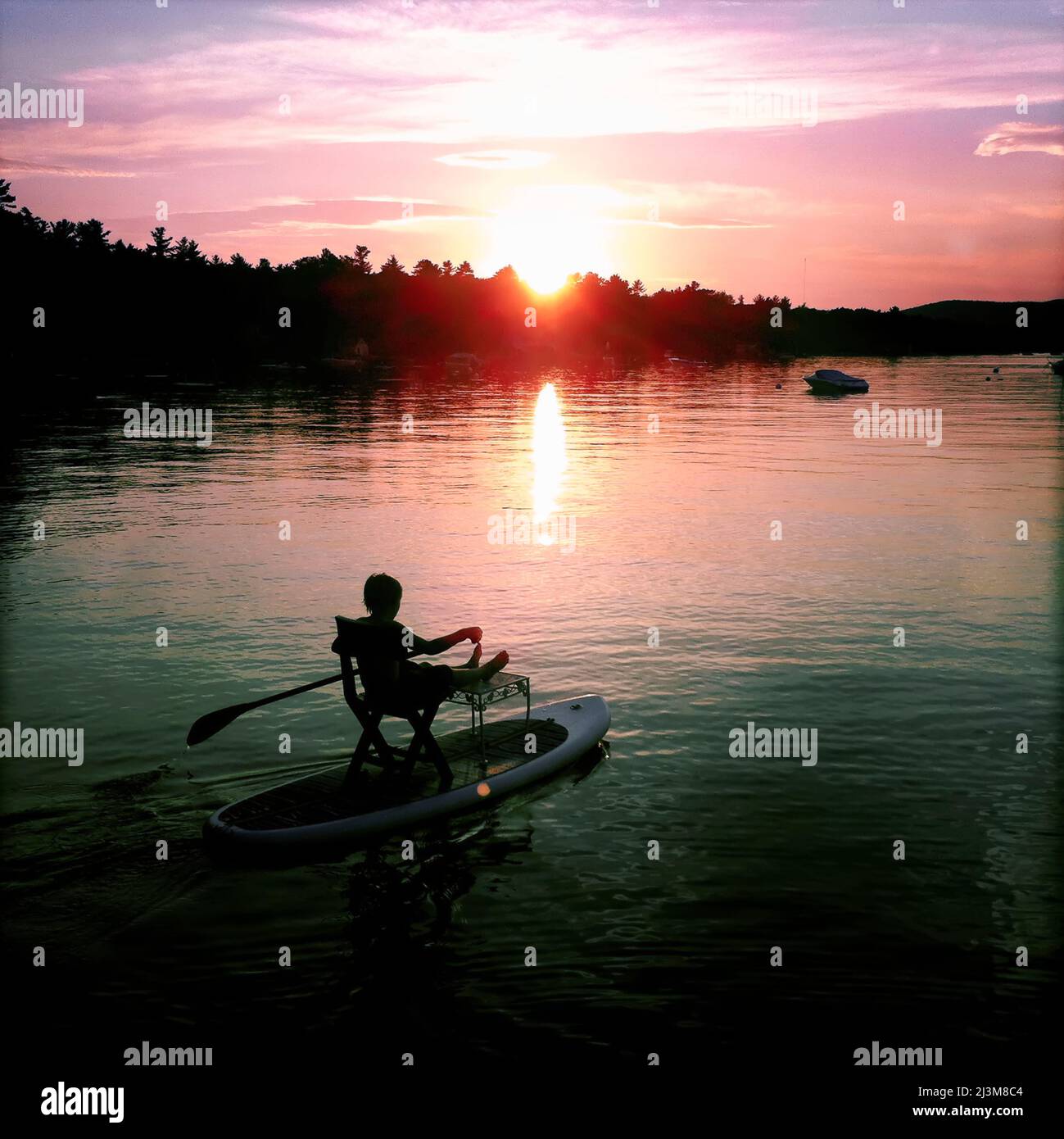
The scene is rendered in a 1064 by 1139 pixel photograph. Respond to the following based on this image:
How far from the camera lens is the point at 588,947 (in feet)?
30.8

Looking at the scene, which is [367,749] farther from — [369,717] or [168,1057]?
[168,1057]

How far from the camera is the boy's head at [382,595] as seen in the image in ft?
33.9

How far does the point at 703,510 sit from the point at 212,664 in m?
21.1

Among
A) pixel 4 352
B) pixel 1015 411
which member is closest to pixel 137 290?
pixel 4 352

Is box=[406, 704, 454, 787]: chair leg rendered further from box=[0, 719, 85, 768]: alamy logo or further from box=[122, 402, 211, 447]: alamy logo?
box=[122, 402, 211, 447]: alamy logo

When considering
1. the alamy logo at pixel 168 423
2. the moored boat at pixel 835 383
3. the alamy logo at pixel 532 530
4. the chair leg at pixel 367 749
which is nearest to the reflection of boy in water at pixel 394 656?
the chair leg at pixel 367 749

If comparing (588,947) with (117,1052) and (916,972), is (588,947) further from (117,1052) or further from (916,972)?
(117,1052)

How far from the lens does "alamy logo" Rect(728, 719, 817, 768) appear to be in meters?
14.0
